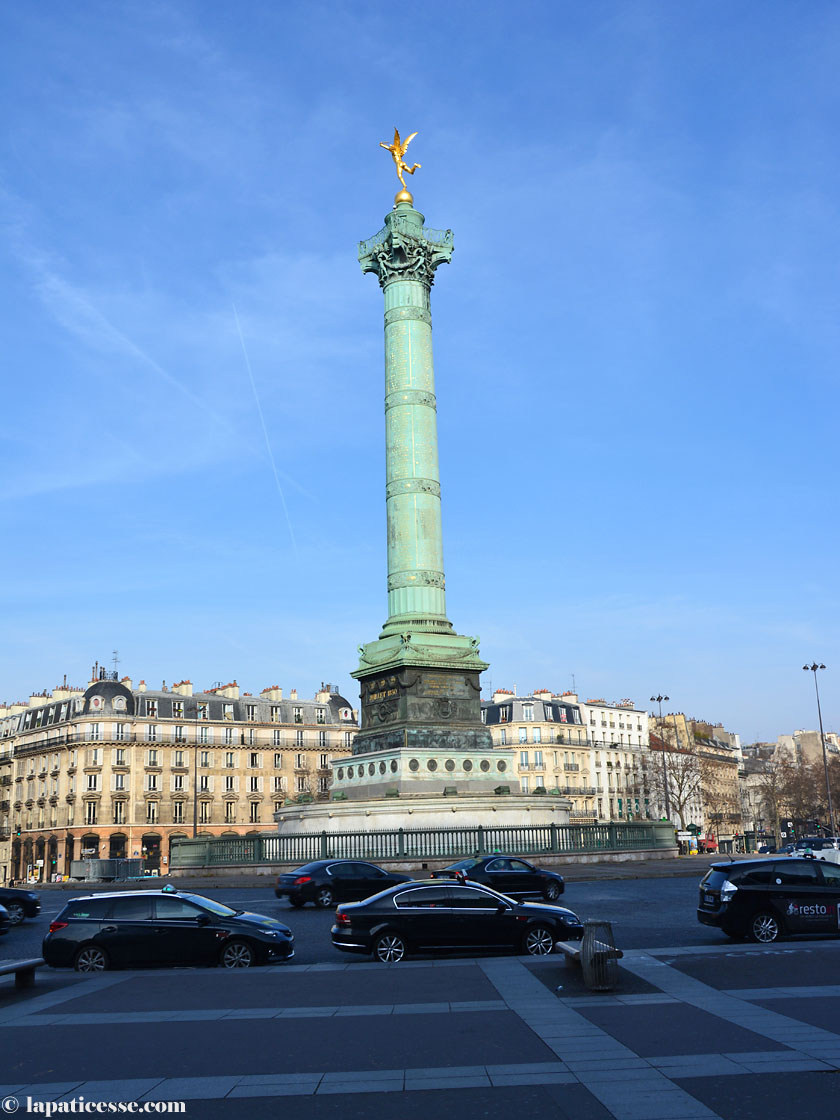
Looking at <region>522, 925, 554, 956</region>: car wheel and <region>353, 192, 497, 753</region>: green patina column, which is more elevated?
<region>353, 192, 497, 753</region>: green patina column

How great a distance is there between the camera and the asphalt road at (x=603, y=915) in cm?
1958

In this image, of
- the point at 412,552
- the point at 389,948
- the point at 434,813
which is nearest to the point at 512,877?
the point at 389,948

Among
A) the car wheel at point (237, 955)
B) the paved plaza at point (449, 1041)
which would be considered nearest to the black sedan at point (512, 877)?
the car wheel at point (237, 955)

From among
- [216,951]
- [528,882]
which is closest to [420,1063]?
[216,951]

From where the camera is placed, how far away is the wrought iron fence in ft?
115

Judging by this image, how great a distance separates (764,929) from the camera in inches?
744

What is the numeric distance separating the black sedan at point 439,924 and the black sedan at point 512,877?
8.02m

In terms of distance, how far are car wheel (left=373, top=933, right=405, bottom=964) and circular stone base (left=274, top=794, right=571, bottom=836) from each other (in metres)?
20.1

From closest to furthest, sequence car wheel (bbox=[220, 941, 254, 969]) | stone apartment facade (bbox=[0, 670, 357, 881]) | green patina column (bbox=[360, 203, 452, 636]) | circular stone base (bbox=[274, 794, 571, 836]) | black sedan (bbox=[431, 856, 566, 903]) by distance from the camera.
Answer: car wheel (bbox=[220, 941, 254, 969]) → black sedan (bbox=[431, 856, 566, 903]) → circular stone base (bbox=[274, 794, 571, 836]) → green patina column (bbox=[360, 203, 452, 636]) → stone apartment facade (bbox=[0, 670, 357, 881])

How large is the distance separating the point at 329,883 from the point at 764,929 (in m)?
12.5

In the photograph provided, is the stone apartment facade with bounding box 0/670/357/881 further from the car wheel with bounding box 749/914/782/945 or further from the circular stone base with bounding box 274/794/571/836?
the car wheel with bounding box 749/914/782/945

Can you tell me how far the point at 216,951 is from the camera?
17562 millimetres

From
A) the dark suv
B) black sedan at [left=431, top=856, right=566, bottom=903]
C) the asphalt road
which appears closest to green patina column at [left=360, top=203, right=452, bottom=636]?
the asphalt road

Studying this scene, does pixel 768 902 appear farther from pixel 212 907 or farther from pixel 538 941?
pixel 212 907
